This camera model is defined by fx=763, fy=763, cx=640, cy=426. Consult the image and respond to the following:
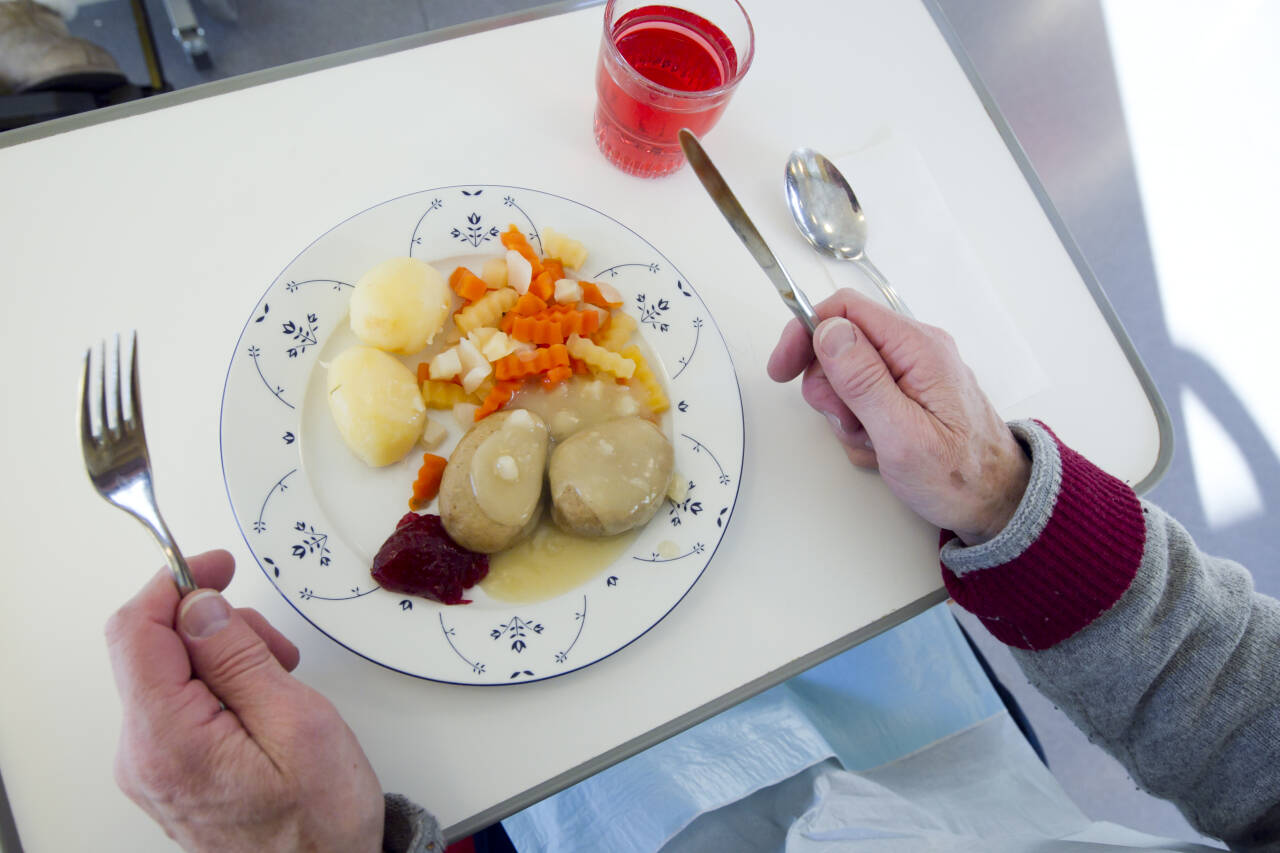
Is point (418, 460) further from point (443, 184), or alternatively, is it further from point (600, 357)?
point (443, 184)

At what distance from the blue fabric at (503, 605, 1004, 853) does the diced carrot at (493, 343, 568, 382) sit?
1.92ft

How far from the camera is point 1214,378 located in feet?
6.78

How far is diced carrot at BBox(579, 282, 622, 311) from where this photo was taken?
1004 millimetres

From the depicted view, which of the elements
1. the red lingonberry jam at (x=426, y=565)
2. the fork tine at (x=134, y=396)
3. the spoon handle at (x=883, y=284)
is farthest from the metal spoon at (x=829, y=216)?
the fork tine at (x=134, y=396)

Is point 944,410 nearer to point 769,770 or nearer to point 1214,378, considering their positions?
point 769,770

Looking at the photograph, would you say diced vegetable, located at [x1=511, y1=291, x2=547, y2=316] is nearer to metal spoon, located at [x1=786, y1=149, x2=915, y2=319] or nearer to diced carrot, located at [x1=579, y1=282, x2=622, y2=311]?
diced carrot, located at [x1=579, y1=282, x2=622, y2=311]

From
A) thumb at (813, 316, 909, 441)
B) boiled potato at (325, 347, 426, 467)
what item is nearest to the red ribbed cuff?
thumb at (813, 316, 909, 441)

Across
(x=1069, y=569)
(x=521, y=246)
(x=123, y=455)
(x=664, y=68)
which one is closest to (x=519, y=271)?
(x=521, y=246)

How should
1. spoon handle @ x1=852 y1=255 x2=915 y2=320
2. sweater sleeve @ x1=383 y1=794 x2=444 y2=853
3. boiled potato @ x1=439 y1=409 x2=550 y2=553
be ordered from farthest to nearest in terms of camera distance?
spoon handle @ x1=852 y1=255 x2=915 y2=320, boiled potato @ x1=439 y1=409 x2=550 y2=553, sweater sleeve @ x1=383 y1=794 x2=444 y2=853

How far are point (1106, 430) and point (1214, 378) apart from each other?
1.31 meters

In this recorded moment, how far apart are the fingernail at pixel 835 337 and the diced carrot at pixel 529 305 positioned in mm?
351

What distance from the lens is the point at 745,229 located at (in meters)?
0.93

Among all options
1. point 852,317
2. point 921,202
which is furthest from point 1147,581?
point 921,202

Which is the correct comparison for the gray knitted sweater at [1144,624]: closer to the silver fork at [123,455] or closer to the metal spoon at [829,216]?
the metal spoon at [829,216]
